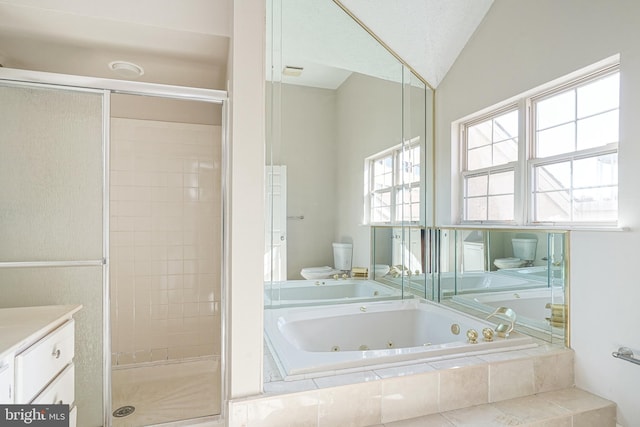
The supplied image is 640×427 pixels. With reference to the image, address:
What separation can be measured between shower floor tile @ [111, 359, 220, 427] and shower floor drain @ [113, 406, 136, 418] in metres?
0.03

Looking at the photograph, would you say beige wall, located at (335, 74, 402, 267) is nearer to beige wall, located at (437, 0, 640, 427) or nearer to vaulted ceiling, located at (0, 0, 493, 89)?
vaulted ceiling, located at (0, 0, 493, 89)

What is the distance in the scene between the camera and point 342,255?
2.65 m

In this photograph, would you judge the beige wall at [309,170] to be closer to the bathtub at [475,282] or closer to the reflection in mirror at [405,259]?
the reflection in mirror at [405,259]

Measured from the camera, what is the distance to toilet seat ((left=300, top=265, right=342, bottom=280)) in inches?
99.2

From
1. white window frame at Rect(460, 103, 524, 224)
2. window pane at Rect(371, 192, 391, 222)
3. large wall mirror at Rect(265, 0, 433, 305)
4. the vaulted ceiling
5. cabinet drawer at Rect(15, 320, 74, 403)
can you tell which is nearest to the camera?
cabinet drawer at Rect(15, 320, 74, 403)

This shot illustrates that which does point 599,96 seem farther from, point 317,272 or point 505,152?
point 317,272

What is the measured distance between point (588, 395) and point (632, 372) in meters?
0.24

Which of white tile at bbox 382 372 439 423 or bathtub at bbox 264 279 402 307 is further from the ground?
bathtub at bbox 264 279 402 307

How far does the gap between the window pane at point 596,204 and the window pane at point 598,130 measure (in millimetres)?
252

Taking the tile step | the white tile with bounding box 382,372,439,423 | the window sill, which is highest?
the window sill

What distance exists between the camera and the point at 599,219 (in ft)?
5.77

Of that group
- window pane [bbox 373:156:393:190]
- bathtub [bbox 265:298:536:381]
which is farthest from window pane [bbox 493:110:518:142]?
bathtub [bbox 265:298:536:381]

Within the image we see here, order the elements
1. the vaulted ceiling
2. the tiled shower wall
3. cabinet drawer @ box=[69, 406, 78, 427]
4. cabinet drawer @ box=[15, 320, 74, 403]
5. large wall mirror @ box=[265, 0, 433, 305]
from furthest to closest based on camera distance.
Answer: the tiled shower wall → large wall mirror @ box=[265, 0, 433, 305] → the vaulted ceiling → cabinet drawer @ box=[69, 406, 78, 427] → cabinet drawer @ box=[15, 320, 74, 403]

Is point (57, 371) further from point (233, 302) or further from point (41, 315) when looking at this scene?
point (233, 302)
